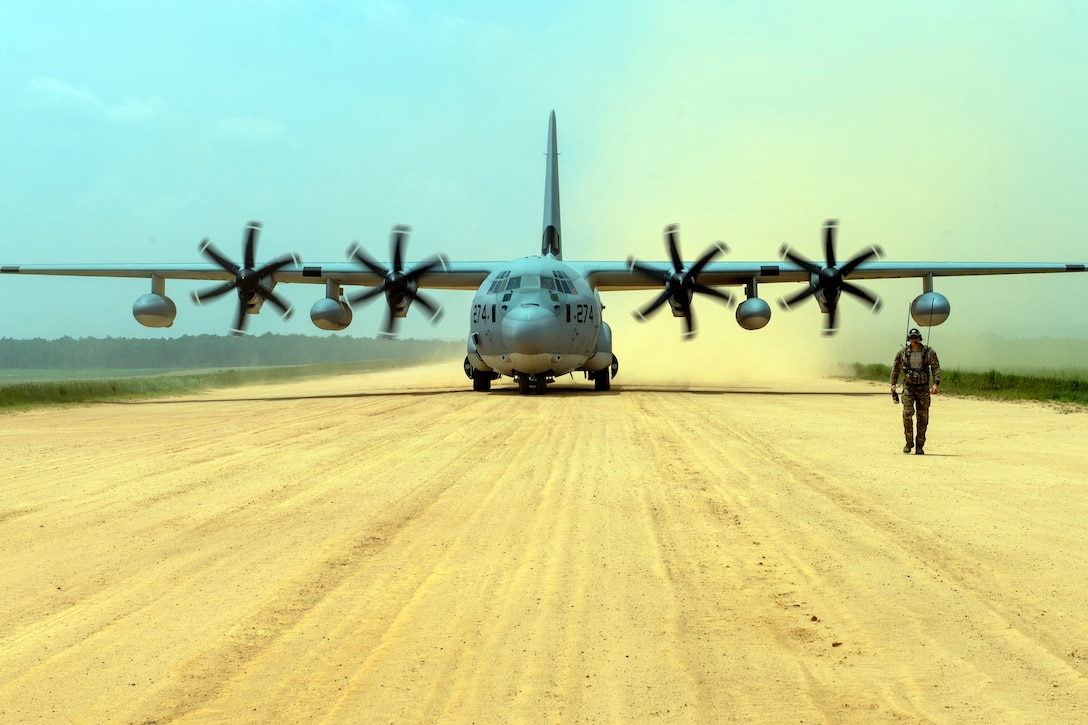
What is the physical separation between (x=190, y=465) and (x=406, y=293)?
62.5ft

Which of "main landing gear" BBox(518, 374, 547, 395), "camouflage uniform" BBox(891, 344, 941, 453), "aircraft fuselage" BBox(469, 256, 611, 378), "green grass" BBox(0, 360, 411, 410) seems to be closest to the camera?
"camouflage uniform" BBox(891, 344, 941, 453)

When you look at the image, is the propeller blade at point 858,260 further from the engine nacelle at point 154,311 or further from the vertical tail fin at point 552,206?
the engine nacelle at point 154,311

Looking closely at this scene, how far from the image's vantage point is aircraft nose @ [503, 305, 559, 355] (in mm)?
25344

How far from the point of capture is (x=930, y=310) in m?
28.4

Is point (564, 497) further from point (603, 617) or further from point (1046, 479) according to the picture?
point (1046, 479)

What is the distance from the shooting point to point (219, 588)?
6.17 meters

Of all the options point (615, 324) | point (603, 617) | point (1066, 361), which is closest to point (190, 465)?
point (603, 617)

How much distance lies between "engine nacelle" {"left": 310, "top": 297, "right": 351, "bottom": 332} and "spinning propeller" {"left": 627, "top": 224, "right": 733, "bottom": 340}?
9.74m

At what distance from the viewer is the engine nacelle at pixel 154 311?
2958 centimetres

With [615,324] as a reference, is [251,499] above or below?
below

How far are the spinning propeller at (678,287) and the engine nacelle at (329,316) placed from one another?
974cm

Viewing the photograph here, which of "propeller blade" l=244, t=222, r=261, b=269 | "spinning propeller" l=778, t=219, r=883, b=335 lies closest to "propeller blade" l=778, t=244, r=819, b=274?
"spinning propeller" l=778, t=219, r=883, b=335

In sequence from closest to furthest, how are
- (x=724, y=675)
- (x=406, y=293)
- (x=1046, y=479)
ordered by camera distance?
(x=724, y=675)
(x=1046, y=479)
(x=406, y=293)

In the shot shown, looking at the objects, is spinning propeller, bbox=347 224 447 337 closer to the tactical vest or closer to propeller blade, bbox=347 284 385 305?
propeller blade, bbox=347 284 385 305
